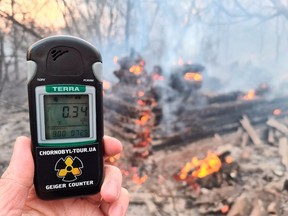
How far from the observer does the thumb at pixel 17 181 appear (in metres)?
0.85

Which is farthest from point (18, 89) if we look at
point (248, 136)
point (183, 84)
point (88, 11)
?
point (248, 136)

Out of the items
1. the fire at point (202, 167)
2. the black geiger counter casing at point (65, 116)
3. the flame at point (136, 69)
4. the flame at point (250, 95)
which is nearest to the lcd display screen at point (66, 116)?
the black geiger counter casing at point (65, 116)

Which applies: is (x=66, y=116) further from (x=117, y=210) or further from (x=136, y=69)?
(x=136, y=69)

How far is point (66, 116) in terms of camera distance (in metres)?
0.98

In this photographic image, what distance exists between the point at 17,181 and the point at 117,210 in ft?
1.02

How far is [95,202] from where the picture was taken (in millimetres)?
1040

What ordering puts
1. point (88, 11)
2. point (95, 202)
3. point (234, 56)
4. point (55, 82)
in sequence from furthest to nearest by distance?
point (234, 56), point (88, 11), point (95, 202), point (55, 82)

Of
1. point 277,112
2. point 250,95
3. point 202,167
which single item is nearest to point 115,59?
point 202,167

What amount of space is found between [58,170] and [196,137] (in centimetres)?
339

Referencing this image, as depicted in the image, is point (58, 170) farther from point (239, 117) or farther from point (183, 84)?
point (239, 117)

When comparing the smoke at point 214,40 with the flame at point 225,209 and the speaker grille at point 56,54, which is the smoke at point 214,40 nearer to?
the flame at point 225,209

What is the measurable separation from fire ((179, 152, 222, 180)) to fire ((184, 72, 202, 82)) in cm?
123

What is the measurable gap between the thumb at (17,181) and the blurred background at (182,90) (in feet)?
7.47

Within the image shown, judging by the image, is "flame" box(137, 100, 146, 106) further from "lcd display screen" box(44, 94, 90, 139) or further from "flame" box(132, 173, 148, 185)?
"lcd display screen" box(44, 94, 90, 139)
